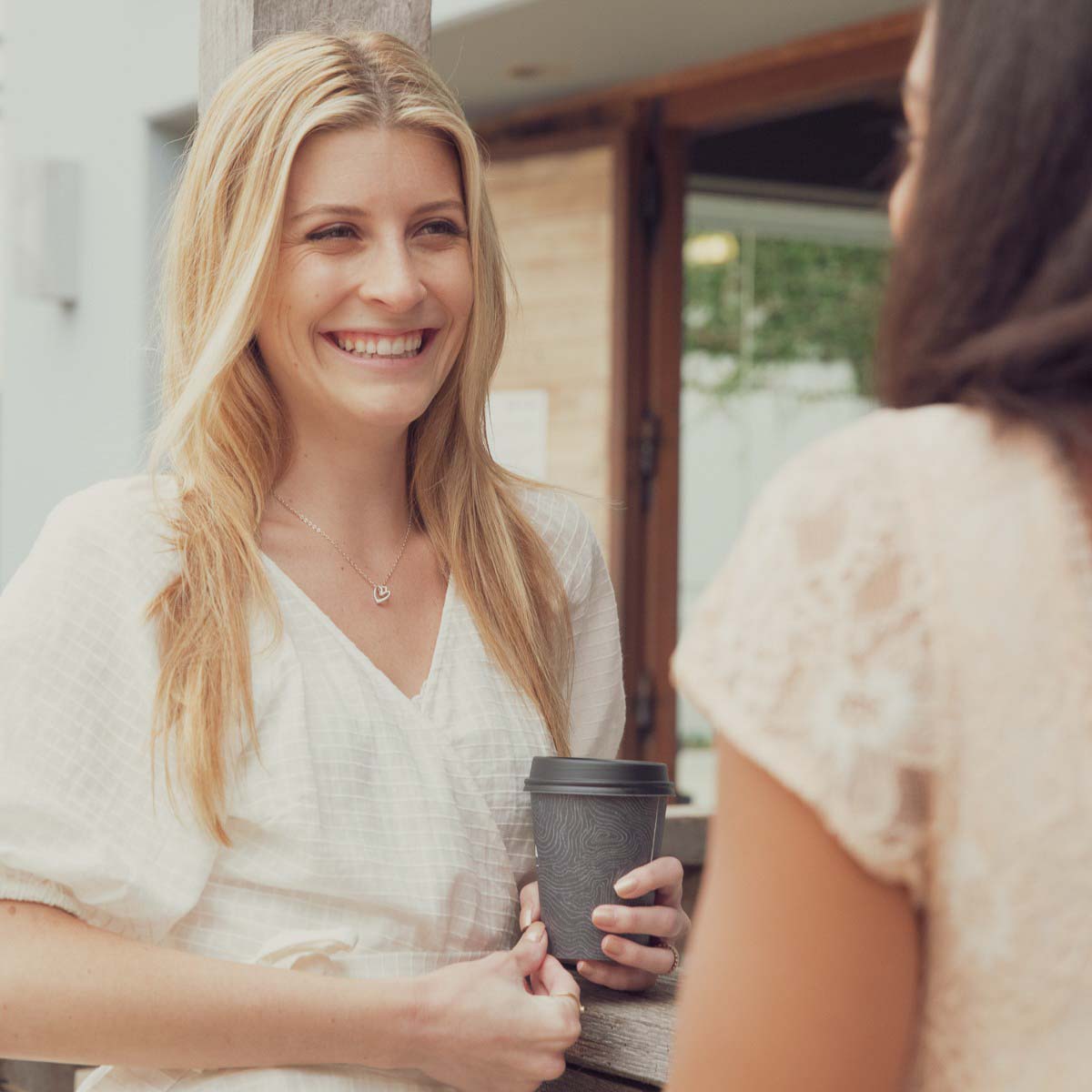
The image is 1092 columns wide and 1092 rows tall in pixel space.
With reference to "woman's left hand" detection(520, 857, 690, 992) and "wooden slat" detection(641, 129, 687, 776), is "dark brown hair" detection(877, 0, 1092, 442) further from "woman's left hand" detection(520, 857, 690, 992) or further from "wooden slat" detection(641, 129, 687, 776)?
"wooden slat" detection(641, 129, 687, 776)

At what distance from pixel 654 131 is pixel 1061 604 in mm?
4315

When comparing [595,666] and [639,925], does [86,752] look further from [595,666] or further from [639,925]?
[595,666]

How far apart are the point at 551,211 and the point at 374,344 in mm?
3386

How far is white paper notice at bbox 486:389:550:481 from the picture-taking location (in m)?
4.95

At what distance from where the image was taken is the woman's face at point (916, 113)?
2.35 feet

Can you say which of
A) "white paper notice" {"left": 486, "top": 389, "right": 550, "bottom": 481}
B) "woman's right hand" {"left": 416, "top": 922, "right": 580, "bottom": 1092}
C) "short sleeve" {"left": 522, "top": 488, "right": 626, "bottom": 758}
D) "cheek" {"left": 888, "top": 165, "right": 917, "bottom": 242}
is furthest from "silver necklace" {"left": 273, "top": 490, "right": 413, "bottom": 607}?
"white paper notice" {"left": 486, "top": 389, "right": 550, "bottom": 481}

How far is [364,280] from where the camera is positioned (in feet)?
5.36

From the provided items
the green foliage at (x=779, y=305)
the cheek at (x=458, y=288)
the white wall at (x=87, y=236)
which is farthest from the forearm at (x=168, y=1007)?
the green foliage at (x=779, y=305)

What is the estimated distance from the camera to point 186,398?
1.65 metres

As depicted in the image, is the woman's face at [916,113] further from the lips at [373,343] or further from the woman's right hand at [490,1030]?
the lips at [373,343]

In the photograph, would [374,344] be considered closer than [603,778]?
No

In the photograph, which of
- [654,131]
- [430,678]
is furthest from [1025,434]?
[654,131]

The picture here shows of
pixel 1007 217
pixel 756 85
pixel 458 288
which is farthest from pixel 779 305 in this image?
pixel 1007 217

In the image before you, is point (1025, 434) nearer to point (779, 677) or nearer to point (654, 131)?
point (779, 677)
